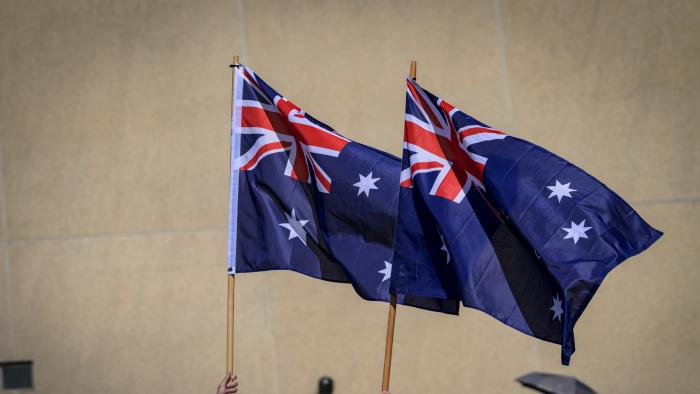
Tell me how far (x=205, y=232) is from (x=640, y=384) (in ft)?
14.5

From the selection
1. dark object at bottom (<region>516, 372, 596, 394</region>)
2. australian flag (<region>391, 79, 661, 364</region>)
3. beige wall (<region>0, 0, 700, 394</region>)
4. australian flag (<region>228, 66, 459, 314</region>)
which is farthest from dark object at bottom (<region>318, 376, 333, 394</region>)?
dark object at bottom (<region>516, 372, 596, 394</region>)

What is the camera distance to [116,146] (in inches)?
336

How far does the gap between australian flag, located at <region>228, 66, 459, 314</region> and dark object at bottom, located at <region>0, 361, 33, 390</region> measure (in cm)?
365

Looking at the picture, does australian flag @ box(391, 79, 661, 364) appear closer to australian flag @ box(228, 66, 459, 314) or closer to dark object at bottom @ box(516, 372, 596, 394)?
australian flag @ box(228, 66, 459, 314)

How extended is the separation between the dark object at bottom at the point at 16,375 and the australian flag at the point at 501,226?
4.60 metres

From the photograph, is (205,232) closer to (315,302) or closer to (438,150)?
(315,302)

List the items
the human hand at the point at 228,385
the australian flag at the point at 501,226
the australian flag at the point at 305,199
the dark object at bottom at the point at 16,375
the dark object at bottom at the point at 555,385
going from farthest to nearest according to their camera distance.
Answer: the dark object at bottom at the point at 16,375
the australian flag at the point at 305,199
the human hand at the point at 228,385
the australian flag at the point at 501,226
the dark object at bottom at the point at 555,385

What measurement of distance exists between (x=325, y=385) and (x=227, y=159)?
2401 mm

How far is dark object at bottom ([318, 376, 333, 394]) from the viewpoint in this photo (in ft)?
26.3

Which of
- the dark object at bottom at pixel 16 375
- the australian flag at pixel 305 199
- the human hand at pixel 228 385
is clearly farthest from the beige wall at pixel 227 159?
the human hand at pixel 228 385

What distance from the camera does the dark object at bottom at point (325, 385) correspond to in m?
8.01

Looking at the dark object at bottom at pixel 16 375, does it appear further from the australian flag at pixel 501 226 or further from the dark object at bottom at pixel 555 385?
the dark object at bottom at pixel 555 385

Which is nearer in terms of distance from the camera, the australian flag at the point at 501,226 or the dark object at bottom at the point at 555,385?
the dark object at bottom at the point at 555,385

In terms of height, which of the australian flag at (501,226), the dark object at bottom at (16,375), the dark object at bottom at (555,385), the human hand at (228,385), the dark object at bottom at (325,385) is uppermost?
the australian flag at (501,226)
